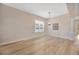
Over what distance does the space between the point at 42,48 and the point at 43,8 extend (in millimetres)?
565

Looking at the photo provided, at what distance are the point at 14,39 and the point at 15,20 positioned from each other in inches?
10.5

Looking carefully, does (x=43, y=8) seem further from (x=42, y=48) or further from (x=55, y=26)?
(x=42, y=48)

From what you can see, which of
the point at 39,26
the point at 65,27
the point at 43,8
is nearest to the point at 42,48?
the point at 39,26

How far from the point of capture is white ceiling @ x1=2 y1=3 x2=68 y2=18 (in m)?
1.70

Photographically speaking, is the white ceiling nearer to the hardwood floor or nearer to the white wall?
the white wall

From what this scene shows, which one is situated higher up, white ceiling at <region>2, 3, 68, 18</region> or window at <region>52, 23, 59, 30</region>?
white ceiling at <region>2, 3, 68, 18</region>

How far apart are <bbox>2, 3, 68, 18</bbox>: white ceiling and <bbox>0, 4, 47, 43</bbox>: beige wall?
7cm

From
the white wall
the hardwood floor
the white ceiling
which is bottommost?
the hardwood floor

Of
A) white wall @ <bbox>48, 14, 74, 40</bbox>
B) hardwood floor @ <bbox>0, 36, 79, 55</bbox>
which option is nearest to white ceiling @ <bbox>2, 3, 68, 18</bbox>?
white wall @ <bbox>48, 14, 74, 40</bbox>

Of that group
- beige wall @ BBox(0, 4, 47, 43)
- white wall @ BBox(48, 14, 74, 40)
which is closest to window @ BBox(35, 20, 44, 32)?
beige wall @ BBox(0, 4, 47, 43)

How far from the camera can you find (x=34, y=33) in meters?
1.73
